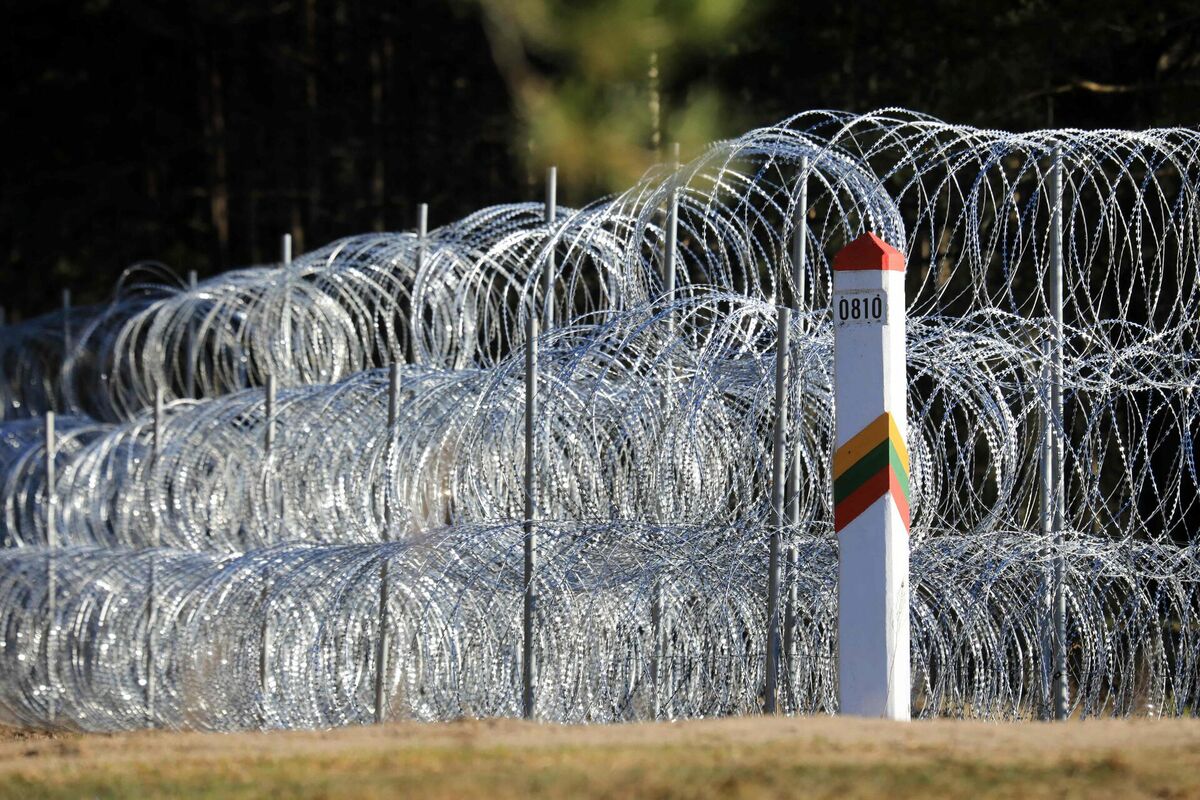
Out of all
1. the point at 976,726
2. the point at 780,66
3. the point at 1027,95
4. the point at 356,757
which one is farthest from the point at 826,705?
the point at 780,66

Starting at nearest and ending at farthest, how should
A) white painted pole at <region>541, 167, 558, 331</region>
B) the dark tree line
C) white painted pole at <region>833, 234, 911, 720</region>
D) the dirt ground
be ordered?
1. the dirt ground
2. white painted pole at <region>833, 234, 911, 720</region>
3. white painted pole at <region>541, 167, 558, 331</region>
4. the dark tree line

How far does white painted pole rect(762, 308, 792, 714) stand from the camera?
9125 mm

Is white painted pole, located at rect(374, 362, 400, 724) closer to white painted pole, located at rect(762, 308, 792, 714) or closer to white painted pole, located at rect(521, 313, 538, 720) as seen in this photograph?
white painted pole, located at rect(521, 313, 538, 720)

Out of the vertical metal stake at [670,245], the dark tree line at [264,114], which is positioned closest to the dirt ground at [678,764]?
the vertical metal stake at [670,245]

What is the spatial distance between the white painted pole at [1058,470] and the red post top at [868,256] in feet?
4.50

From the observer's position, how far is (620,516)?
32.8 feet

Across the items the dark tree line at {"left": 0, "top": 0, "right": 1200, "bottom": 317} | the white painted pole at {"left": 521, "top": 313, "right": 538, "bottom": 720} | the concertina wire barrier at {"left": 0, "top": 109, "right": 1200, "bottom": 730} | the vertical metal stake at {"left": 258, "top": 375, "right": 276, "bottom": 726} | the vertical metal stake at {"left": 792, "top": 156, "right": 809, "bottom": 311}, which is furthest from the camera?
the dark tree line at {"left": 0, "top": 0, "right": 1200, "bottom": 317}

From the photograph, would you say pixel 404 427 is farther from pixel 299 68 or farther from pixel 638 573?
pixel 299 68

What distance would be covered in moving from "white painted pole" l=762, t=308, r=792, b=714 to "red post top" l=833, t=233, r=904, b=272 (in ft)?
2.13

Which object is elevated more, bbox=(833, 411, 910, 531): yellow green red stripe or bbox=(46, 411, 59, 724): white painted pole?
bbox=(833, 411, 910, 531): yellow green red stripe

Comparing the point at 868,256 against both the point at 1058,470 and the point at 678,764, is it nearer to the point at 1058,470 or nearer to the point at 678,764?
the point at 1058,470

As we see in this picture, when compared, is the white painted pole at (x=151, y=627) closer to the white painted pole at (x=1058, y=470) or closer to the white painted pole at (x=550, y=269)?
the white painted pole at (x=550, y=269)

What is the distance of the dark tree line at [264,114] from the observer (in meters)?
27.8

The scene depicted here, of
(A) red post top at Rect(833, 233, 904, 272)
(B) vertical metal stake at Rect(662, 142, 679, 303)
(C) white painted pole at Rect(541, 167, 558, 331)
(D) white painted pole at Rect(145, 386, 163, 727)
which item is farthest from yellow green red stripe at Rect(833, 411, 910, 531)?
(D) white painted pole at Rect(145, 386, 163, 727)
